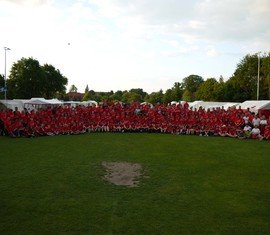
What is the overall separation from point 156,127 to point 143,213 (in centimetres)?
1418

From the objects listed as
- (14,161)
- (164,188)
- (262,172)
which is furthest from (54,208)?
(262,172)

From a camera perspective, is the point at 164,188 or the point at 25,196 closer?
the point at 25,196

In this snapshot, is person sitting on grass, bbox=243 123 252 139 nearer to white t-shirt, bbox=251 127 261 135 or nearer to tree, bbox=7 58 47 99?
white t-shirt, bbox=251 127 261 135

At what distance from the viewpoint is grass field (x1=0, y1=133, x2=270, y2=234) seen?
573 cm

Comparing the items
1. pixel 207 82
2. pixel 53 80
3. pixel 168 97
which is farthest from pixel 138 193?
pixel 168 97

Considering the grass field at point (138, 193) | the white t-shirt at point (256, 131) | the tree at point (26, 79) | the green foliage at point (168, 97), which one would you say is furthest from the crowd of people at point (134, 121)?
the green foliage at point (168, 97)

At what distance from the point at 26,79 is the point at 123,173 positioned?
60.9m

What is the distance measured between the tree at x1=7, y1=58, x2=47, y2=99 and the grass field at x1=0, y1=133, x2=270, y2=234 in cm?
5583

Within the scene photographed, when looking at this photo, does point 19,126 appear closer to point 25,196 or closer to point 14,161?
point 14,161

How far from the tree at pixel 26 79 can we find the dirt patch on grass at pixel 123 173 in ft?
192

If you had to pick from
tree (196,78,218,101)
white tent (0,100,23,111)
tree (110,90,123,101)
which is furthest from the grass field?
tree (110,90,123,101)

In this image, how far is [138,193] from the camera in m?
7.51

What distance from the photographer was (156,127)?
20359 millimetres

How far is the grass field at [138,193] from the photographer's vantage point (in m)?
5.73
